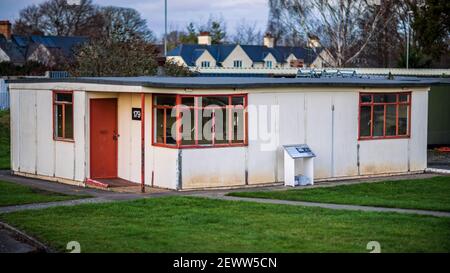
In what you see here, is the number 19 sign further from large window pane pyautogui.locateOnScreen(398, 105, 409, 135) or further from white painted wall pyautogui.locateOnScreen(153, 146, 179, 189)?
large window pane pyautogui.locateOnScreen(398, 105, 409, 135)

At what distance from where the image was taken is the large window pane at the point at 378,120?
24894mm

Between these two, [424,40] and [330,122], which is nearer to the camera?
[330,122]

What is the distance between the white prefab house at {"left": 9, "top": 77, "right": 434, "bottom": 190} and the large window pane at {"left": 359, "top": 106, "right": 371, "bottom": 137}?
0.03 m

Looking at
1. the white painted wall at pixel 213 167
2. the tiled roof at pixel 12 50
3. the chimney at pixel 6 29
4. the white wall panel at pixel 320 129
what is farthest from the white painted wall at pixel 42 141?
the chimney at pixel 6 29

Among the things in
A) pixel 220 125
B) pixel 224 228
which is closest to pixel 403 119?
pixel 220 125

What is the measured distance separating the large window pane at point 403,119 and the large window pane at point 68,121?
9335 mm

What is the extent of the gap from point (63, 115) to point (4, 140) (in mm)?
14511

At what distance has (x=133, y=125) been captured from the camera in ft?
75.9

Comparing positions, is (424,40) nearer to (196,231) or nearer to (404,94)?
(404,94)

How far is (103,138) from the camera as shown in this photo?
23.4 meters

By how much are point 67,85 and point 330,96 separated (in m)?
7.04

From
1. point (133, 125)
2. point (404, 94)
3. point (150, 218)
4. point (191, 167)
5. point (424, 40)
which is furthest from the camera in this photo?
point (424, 40)
